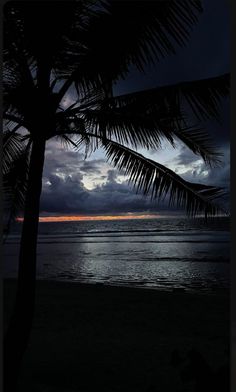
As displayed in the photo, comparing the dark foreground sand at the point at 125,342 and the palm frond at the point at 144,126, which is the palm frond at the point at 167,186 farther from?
the dark foreground sand at the point at 125,342

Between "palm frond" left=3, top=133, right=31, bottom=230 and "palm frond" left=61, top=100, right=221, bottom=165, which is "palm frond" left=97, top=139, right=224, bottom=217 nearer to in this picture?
"palm frond" left=61, top=100, right=221, bottom=165

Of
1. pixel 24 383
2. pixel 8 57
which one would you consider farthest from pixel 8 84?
pixel 24 383

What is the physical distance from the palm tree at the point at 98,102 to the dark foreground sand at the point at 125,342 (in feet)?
3.82

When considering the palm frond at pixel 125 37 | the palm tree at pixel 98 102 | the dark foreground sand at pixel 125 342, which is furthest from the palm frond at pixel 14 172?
the dark foreground sand at pixel 125 342

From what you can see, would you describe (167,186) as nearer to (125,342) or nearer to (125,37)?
(125,37)

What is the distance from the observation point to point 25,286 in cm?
302

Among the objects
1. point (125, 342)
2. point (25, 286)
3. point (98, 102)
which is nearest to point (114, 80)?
point (98, 102)

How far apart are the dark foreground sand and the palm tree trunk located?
1.02 metres

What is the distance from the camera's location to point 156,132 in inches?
A: 120

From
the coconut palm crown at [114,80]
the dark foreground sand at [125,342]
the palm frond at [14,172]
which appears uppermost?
the coconut palm crown at [114,80]

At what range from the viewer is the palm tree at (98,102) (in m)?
2.67

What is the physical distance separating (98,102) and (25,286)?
58.4 inches

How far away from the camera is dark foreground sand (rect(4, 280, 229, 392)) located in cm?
413

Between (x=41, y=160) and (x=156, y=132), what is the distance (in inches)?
35.0
